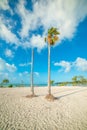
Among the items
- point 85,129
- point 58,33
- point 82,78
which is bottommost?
point 85,129

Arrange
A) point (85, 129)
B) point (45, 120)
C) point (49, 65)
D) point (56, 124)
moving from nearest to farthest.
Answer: point (85, 129) < point (56, 124) < point (45, 120) < point (49, 65)

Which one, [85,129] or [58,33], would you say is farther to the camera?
[58,33]

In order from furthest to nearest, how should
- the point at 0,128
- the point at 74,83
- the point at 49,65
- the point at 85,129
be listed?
the point at 74,83 → the point at 49,65 → the point at 85,129 → the point at 0,128

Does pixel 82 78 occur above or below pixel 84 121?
above

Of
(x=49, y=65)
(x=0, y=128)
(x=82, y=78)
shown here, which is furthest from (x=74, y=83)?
(x=0, y=128)

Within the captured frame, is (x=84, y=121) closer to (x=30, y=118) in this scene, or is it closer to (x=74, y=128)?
(x=74, y=128)

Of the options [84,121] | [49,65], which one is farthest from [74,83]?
[84,121]

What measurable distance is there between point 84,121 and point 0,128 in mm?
6871

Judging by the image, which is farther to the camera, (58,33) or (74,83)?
(74,83)

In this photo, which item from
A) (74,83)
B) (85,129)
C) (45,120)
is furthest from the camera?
(74,83)

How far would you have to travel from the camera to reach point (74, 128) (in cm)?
884

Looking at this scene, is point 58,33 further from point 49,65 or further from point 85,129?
point 85,129

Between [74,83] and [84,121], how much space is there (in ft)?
184

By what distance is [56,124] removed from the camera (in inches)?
372
